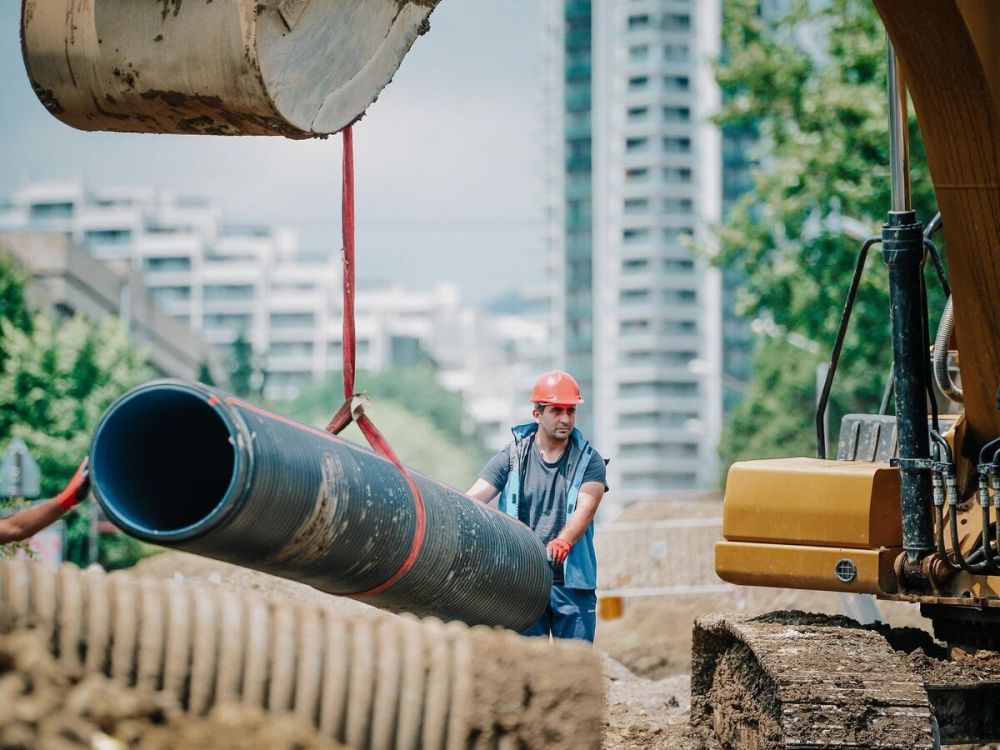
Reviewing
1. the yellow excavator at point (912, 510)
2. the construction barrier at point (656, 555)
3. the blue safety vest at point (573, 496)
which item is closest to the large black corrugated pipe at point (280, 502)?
the yellow excavator at point (912, 510)

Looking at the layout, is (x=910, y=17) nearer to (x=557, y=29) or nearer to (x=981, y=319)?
(x=981, y=319)

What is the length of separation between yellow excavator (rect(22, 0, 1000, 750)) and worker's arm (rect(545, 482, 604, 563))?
2.75 ft

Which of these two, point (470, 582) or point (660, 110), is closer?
point (470, 582)

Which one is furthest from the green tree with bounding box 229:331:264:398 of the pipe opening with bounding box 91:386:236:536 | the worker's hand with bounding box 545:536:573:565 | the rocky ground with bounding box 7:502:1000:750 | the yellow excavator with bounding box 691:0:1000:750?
the pipe opening with bounding box 91:386:236:536

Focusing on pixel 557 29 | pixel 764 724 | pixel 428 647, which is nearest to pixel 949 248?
pixel 764 724

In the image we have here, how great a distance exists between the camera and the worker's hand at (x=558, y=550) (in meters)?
8.50

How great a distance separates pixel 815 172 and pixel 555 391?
21063 millimetres

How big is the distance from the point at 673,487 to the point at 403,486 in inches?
6125

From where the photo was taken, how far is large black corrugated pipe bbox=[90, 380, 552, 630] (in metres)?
5.43

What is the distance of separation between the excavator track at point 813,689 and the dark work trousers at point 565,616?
731mm

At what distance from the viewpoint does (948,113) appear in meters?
7.13

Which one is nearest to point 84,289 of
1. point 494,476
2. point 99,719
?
point 494,476

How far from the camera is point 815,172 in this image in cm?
2970

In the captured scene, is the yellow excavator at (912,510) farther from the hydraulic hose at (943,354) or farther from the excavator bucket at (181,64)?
the excavator bucket at (181,64)
